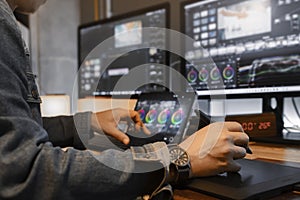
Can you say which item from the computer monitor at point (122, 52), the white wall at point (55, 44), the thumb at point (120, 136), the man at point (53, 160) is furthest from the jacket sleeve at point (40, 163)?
the white wall at point (55, 44)

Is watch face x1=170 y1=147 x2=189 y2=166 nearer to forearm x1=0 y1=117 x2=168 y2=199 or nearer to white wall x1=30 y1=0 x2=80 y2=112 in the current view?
forearm x1=0 y1=117 x2=168 y2=199

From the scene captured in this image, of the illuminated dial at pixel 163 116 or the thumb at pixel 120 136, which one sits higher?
the illuminated dial at pixel 163 116

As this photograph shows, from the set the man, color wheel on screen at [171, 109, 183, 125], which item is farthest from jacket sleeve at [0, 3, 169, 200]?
color wheel on screen at [171, 109, 183, 125]

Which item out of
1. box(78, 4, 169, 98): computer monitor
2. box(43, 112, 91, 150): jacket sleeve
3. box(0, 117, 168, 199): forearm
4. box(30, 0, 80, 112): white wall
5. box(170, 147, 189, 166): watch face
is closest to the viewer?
box(0, 117, 168, 199): forearm

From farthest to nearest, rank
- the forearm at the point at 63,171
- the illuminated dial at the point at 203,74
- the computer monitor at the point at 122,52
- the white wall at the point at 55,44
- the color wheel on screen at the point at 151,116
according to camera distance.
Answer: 1. the white wall at the point at 55,44
2. the computer monitor at the point at 122,52
3. the illuminated dial at the point at 203,74
4. the color wheel on screen at the point at 151,116
5. the forearm at the point at 63,171

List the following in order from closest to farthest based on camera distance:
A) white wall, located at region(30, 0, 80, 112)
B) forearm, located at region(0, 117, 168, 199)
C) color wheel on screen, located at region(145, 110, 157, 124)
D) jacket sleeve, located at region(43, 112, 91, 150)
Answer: forearm, located at region(0, 117, 168, 199) → jacket sleeve, located at region(43, 112, 91, 150) → color wheel on screen, located at region(145, 110, 157, 124) → white wall, located at region(30, 0, 80, 112)

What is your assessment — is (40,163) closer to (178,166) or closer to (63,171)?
(63,171)

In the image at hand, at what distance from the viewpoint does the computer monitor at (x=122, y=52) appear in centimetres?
138

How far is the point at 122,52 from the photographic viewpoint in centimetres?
149

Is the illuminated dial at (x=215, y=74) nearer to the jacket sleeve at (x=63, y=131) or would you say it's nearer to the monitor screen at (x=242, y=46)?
the monitor screen at (x=242, y=46)

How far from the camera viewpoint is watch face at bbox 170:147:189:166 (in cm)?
52

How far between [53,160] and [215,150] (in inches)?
10.3

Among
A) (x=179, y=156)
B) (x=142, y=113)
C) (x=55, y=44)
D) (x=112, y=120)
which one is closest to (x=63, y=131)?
(x=112, y=120)

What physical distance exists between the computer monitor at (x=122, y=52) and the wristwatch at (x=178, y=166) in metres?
0.84
